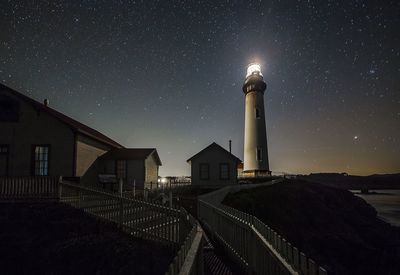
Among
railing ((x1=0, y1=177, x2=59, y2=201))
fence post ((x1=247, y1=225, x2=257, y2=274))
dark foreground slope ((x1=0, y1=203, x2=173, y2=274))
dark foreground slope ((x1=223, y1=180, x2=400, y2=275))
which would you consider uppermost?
railing ((x1=0, y1=177, x2=59, y2=201))

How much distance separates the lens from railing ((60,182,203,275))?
8.27 m

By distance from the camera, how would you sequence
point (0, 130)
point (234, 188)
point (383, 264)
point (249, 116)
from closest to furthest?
point (0, 130)
point (383, 264)
point (234, 188)
point (249, 116)

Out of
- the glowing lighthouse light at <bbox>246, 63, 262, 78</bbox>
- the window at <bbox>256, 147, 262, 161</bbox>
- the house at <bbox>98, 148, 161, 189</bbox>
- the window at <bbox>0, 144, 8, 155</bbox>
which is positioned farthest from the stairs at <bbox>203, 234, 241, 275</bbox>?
the glowing lighthouse light at <bbox>246, 63, 262, 78</bbox>

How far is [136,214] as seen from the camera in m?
10.3

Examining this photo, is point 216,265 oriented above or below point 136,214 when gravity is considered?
below

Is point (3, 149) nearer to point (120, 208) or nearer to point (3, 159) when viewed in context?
point (3, 159)

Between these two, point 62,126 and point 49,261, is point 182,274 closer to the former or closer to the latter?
point 49,261

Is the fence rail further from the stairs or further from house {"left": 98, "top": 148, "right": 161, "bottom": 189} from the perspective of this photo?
house {"left": 98, "top": 148, "right": 161, "bottom": 189}

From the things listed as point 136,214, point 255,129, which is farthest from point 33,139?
point 255,129

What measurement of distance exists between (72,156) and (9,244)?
8669 millimetres

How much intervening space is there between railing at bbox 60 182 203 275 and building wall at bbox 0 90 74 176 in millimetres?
4674

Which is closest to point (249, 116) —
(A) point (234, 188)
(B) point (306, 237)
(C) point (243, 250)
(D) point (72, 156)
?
(A) point (234, 188)

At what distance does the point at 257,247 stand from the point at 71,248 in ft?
21.5

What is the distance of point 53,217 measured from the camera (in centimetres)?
1109
